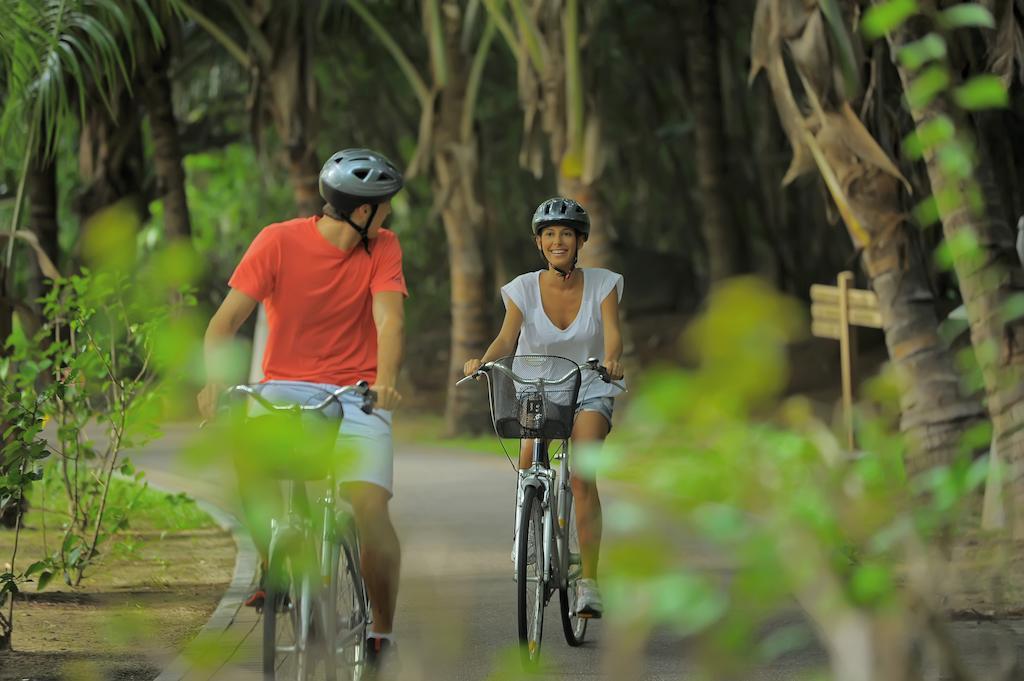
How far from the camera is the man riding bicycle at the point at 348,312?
19.3 ft

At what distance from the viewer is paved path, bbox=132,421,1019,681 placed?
110 inches

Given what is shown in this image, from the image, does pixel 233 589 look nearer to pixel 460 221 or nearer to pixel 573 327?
pixel 573 327

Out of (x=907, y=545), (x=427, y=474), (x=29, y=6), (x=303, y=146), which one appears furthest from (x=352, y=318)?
(x=303, y=146)

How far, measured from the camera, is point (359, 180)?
5.89m

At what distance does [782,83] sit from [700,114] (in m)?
12.8

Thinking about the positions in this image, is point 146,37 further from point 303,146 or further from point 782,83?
point 782,83

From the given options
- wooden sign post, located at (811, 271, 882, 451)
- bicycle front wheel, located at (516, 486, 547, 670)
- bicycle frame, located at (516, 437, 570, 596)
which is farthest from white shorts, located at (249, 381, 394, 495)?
wooden sign post, located at (811, 271, 882, 451)

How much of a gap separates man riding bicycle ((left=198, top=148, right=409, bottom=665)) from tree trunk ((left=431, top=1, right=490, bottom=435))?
15.0 m

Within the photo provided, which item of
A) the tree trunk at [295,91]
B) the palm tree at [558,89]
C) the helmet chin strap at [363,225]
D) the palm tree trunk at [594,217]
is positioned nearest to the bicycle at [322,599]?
the helmet chin strap at [363,225]

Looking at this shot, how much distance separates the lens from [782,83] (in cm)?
1211

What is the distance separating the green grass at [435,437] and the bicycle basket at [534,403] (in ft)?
35.2

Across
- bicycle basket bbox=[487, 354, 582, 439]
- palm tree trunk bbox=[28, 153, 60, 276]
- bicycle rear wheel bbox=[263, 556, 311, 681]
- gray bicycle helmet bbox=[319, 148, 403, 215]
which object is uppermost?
palm tree trunk bbox=[28, 153, 60, 276]

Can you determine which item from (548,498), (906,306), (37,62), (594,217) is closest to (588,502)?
(548,498)

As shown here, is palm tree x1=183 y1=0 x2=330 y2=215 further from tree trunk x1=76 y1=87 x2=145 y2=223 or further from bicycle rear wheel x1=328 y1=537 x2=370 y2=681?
bicycle rear wheel x1=328 y1=537 x2=370 y2=681
